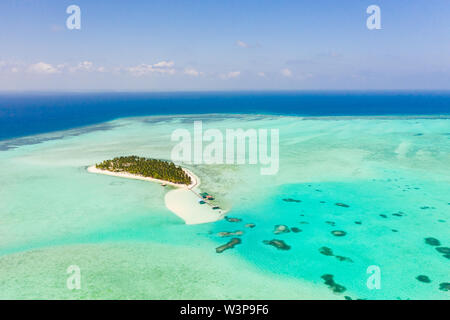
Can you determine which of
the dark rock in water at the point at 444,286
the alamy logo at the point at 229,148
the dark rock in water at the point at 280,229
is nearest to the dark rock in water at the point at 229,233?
the dark rock in water at the point at 280,229

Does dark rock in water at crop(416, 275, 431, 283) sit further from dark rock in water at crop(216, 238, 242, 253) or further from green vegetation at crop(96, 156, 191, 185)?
green vegetation at crop(96, 156, 191, 185)

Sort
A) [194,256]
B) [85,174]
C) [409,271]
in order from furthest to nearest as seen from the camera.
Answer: [85,174] → [194,256] → [409,271]

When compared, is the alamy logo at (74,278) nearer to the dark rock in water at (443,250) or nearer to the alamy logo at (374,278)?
the alamy logo at (374,278)

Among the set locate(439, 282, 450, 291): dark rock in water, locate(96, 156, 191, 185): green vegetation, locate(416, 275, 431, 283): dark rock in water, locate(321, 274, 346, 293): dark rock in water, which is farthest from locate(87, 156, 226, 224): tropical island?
locate(439, 282, 450, 291): dark rock in water

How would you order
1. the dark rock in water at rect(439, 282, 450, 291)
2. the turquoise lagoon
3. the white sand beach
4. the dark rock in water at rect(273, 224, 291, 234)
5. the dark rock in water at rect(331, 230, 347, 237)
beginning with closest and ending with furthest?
the dark rock in water at rect(439, 282, 450, 291)
the turquoise lagoon
the dark rock in water at rect(331, 230, 347, 237)
the dark rock in water at rect(273, 224, 291, 234)
the white sand beach
